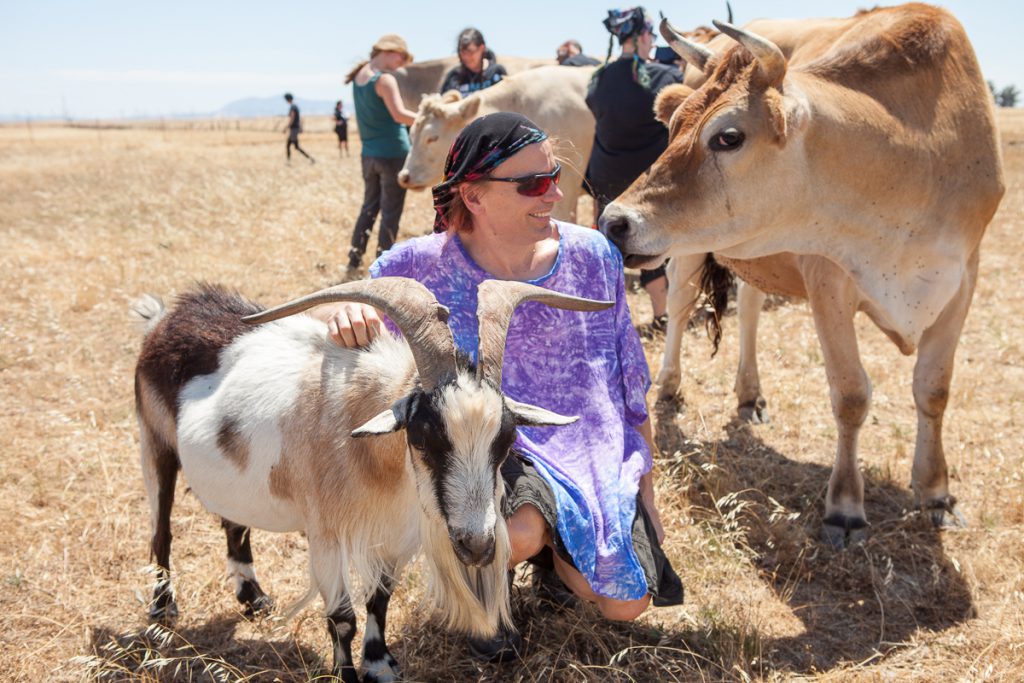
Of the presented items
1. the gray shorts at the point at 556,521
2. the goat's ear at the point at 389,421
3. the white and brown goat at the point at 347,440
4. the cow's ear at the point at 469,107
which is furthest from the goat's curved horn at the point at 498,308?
the cow's ear at the point at 469,107

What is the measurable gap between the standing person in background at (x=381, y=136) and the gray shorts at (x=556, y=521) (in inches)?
223

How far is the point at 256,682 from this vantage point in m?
3.10

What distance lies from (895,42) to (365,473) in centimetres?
304

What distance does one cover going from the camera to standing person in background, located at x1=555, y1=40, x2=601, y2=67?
10.2m

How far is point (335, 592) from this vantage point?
286 cm

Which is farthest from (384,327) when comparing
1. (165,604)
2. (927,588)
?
(927,588)

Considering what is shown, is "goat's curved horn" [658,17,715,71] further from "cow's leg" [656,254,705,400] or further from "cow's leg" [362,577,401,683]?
"cow's leg" [362,577,401,683]

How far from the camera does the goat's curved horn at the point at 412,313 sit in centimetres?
231

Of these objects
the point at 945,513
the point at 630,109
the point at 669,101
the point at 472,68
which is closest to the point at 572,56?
the point at 472,68

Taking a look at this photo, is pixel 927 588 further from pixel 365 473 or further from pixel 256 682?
pixel 256 682

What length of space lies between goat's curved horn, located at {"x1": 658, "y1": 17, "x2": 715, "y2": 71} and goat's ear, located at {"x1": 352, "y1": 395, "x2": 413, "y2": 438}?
2418 millimetres

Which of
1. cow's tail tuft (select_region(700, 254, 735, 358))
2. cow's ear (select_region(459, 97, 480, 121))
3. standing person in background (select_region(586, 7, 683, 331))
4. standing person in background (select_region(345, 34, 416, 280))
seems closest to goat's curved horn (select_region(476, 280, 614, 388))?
cow's tail tuft (select_region(700, 254, 735, 358))

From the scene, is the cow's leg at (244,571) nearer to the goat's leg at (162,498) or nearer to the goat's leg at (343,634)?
the goat's leg at (162,498)

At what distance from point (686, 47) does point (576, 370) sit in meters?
1.91
